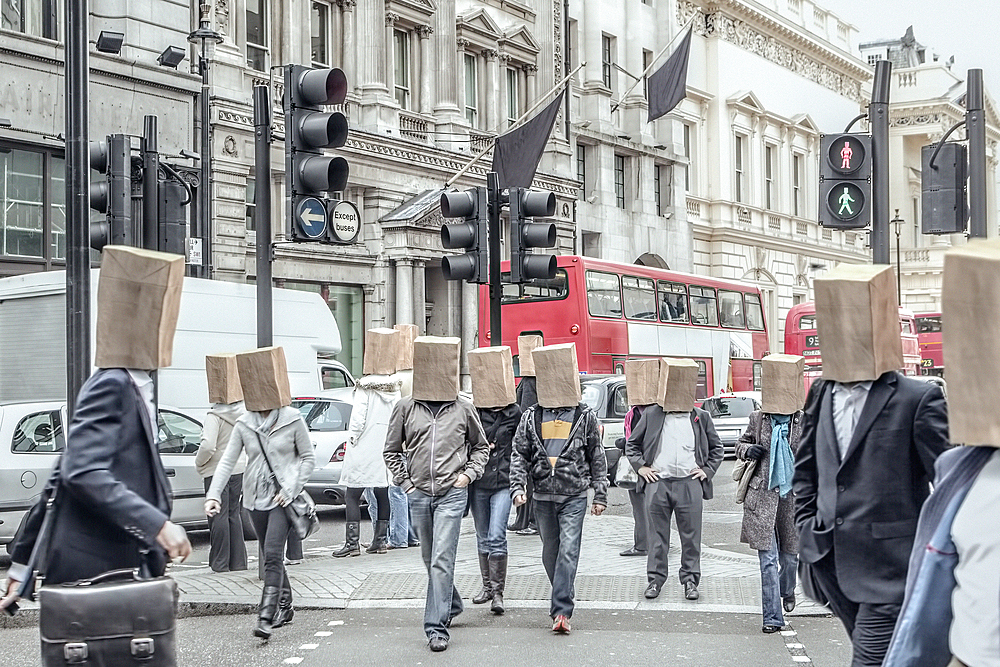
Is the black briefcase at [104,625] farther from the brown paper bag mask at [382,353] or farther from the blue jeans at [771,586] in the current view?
the brown paper bag mask at [382,353]

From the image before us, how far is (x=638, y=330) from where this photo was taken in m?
26.5

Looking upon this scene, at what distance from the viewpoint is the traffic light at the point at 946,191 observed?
12.2 m

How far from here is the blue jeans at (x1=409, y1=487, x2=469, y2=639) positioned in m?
7.94

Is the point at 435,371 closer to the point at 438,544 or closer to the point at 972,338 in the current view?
the point at 438,544

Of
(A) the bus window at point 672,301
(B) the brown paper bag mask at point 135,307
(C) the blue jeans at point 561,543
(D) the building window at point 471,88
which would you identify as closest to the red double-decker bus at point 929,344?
(D) the building window at point 471,88

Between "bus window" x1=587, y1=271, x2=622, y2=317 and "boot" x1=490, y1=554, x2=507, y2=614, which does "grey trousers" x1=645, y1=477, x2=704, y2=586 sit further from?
"bus window" x1=587, y1=271, x2=622, y2=317

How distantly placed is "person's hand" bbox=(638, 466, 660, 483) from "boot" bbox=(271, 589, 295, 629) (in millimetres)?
2874

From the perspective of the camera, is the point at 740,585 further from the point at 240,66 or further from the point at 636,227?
the point at 636,227

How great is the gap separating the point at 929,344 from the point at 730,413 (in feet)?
98.8

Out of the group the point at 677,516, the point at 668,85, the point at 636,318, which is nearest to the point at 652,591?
the point at 677,516

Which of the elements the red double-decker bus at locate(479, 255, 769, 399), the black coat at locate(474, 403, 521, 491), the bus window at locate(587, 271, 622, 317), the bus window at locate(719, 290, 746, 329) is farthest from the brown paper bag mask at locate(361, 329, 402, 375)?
the bus window at locate(719, 290, 746, 329)

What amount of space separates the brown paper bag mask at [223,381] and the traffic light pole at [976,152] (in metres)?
7.07

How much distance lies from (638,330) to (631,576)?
52.7ft

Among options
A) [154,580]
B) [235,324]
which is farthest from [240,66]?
[154,580]
